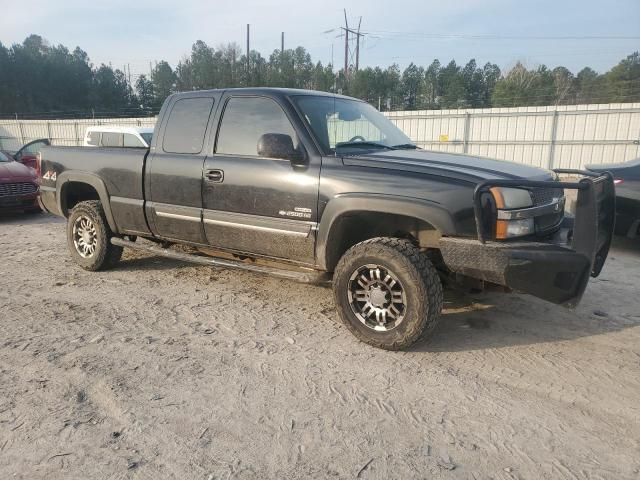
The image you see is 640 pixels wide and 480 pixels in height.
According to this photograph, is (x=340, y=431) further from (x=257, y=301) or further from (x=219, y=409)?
(x=257, y=301)

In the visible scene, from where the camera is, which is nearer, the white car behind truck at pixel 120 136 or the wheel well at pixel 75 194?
the wheel well at pixel 75 194

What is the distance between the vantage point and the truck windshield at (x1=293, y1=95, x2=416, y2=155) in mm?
3977

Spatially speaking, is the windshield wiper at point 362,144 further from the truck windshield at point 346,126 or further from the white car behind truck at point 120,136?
the white car behind truck at point 120,136

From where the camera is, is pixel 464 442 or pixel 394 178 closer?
pixel 464 442

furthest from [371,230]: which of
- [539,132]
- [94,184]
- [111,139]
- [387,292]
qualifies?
[539,132]

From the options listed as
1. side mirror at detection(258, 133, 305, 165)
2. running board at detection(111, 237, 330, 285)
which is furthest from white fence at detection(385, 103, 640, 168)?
side mirror at detection(258, 133, 305, 165)

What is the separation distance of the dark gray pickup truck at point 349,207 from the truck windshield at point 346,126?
15 mm

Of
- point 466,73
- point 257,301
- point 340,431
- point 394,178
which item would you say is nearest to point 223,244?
point 257,301

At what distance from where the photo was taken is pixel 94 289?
494cm

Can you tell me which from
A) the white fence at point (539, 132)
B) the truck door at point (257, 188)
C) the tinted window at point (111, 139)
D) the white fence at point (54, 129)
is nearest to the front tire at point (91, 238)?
the truck door at point (257, 188)

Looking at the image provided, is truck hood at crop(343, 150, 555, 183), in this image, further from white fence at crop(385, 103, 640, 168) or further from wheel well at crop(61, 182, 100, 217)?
white fence at crop(385, 103, 640, 168)

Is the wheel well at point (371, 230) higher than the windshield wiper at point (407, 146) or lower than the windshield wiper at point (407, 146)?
lower

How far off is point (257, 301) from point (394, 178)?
1.88 m

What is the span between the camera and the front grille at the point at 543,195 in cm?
335
